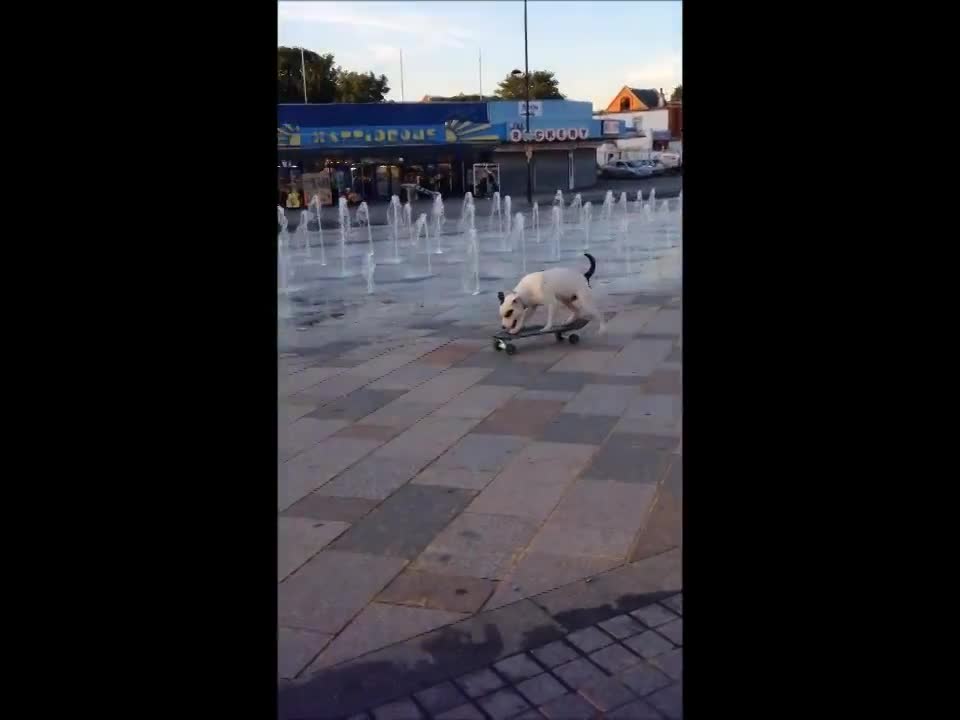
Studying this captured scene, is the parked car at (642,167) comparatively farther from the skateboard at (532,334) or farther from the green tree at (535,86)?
the skateboard at (532,334)

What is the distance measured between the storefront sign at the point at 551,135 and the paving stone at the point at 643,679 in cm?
3887

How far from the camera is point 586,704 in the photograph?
3.61 meters

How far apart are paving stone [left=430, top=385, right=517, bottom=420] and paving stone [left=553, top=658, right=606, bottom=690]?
403 centimetres

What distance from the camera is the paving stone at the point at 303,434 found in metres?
7.20

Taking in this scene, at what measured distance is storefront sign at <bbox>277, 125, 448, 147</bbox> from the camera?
37406mm

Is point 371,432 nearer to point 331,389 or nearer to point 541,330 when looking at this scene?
point 331,389

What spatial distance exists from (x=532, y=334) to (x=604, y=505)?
478cm

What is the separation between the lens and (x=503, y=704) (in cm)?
363

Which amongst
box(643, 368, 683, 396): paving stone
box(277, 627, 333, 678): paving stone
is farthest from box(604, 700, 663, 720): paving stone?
box(643, 368, 683, 396): paving stone

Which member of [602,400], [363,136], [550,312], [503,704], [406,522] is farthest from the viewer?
[363,136]

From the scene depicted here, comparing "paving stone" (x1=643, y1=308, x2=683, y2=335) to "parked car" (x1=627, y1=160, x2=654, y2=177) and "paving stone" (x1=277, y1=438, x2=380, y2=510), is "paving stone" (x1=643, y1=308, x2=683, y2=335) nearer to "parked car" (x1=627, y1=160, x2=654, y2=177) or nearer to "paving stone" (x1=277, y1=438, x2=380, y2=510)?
"paving stone" (x1=277, y1=438, x2=380, y2=510)

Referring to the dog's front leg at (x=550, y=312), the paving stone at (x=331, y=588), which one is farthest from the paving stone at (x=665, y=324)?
the paving stone at (x=331, y=588)

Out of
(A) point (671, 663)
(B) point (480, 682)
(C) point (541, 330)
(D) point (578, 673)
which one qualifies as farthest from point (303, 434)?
(A) point (671, 663)
